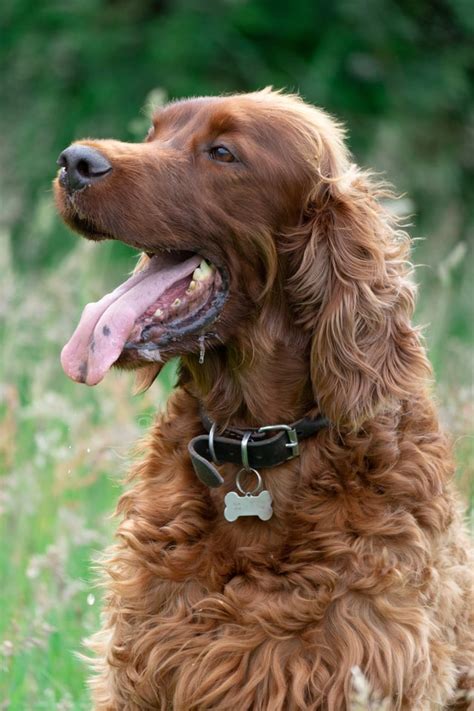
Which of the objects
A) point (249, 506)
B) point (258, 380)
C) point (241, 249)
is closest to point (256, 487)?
point (249, 506)

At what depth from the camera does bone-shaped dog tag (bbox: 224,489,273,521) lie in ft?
11.5

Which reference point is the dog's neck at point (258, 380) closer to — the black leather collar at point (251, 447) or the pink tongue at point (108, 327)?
the black leather collar at point (251, 447)

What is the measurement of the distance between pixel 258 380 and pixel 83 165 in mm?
780

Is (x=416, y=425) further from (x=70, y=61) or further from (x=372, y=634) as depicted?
(x=70, y=61)

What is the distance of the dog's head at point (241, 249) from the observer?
3520 mm

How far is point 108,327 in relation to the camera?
138 inches

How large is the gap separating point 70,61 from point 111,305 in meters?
8.10

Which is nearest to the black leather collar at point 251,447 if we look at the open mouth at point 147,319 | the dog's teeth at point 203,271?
the open mouth at point 147,319

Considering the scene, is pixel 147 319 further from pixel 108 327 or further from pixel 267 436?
pixel 267 436

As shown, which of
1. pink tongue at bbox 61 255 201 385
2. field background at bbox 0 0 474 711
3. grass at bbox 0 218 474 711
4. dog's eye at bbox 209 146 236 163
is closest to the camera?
pink tongue at bbox 61 255 201 385

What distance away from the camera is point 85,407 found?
17.9ft

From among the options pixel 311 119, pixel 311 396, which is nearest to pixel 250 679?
pixel 311 396

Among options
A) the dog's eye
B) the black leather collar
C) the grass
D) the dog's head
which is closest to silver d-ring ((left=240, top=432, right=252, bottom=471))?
the black leather collar

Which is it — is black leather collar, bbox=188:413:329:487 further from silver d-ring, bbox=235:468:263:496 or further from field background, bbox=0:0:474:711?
field background, bbox=0:0:474:711
